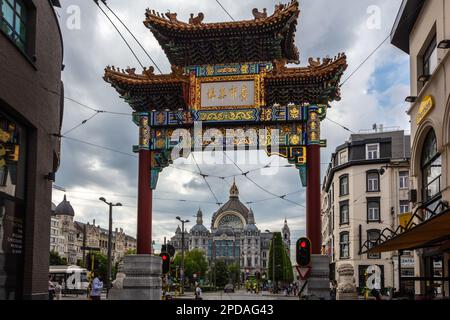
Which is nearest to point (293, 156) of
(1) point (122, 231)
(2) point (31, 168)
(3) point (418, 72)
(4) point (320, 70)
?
(4) point (320, 70)

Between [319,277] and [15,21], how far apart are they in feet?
44.1

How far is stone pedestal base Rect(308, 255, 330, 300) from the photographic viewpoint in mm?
21125

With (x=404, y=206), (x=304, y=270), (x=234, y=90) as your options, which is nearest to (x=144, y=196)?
(x=234, y=90)

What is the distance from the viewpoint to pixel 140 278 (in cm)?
2211

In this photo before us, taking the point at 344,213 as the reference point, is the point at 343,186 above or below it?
above

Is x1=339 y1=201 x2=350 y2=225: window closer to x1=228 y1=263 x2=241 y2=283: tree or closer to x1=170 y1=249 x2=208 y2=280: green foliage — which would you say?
x1=170 y1=249 x2=208 y2=280: green foliage

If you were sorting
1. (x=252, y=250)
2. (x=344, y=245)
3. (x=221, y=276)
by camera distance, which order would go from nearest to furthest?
(x=344, y=245) < (x=221, y=276) < (x=252, y=250)

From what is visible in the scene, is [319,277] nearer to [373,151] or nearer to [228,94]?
[228,94]

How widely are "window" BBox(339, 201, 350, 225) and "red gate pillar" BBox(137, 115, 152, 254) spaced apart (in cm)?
3142

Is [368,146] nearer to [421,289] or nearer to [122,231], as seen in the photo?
[421,289]

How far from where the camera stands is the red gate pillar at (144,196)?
22.5m

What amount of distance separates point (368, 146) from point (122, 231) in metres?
105

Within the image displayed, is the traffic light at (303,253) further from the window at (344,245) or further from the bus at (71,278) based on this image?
the bus at (71,278)

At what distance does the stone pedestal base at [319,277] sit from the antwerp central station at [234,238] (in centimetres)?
13024
